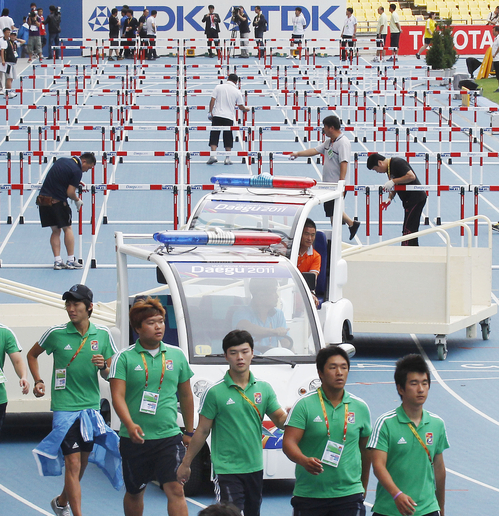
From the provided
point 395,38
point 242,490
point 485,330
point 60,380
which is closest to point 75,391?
point 60,380

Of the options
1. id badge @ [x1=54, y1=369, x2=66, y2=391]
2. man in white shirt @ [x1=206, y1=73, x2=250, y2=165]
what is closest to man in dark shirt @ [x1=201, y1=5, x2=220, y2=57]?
man in white shirt @ [x1=206, y1=73, x2=250, y2=165]

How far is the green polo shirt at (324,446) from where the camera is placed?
576cm

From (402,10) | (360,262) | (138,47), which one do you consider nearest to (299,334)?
(360,262)

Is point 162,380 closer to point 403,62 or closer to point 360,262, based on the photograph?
point 360,262

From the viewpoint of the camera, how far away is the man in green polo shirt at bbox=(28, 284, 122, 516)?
7195 mm

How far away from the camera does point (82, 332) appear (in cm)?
733

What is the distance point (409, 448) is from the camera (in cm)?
560

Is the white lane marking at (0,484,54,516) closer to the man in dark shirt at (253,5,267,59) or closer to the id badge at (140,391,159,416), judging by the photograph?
the id badge at (140,391,159,416)

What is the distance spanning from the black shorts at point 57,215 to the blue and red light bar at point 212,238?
21.9ft

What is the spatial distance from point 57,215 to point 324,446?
9.73m

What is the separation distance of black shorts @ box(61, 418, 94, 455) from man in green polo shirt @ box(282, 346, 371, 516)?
6.44 feet

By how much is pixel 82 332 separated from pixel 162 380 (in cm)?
102

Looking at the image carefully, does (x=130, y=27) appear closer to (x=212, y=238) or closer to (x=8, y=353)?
(x=212, y=238)

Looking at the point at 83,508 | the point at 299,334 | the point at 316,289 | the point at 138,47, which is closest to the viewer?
the point at 83,508
